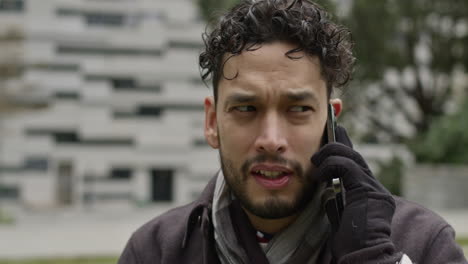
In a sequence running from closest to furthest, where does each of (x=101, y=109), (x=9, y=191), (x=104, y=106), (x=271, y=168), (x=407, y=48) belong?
(x=271, y=168) → (x=407, y=48) → (x=9, y=191) → (x=101, y=109) → (x=104, y=106)

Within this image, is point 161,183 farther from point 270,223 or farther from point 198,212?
point 270,223

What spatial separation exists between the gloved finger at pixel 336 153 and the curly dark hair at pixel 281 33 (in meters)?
0.24

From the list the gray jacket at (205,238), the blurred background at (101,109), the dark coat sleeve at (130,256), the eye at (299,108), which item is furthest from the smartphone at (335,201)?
the blurred background at (101,109)

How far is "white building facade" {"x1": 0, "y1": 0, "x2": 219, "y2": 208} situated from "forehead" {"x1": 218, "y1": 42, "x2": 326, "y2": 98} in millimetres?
30049

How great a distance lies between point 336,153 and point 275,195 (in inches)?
8.7

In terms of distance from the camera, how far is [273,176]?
1912 mm

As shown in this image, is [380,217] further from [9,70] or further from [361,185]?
[9,70]

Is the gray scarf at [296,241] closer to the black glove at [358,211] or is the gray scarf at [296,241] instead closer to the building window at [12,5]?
the black glove at [358,211]

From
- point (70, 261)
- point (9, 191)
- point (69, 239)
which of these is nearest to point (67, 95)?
point (9, 191)

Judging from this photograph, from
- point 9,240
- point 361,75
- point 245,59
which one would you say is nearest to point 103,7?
point 361,75

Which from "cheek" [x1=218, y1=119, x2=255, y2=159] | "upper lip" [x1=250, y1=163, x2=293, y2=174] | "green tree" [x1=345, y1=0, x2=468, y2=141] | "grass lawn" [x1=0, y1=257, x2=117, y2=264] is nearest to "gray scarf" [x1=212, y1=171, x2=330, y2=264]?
"upper lip" [x1=250, y1=163, x2=293, y2=174]

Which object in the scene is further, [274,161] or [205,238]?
[205,238]

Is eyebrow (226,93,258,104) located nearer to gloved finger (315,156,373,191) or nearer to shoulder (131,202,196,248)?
gloved finger (315,156,373,191)

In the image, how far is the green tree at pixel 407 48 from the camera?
20328 millimetres
